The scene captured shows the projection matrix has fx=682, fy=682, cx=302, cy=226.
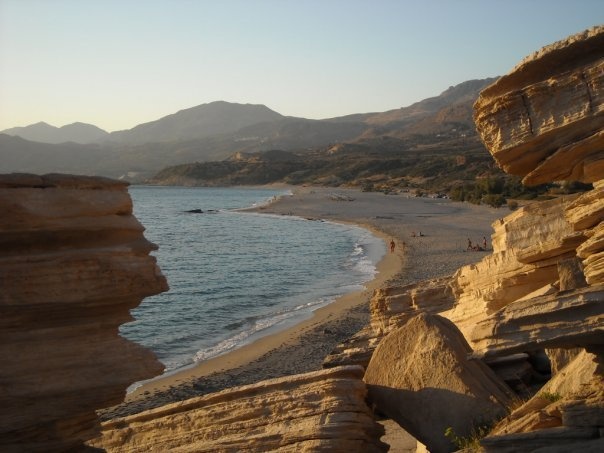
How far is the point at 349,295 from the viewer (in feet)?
111

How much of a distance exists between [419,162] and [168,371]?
123m

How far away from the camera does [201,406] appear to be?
32.0ft

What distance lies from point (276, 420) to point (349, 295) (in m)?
24.8

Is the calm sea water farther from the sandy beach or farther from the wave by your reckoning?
the sandy beach

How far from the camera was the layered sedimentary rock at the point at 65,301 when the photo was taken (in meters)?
7.91

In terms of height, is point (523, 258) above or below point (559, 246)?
below

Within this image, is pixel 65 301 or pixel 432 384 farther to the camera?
pixel 432 384

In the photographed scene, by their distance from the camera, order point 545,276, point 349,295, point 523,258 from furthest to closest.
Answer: point 349,295 < point 523,258 < point 545,276

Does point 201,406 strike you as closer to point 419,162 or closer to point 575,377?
point 575,377

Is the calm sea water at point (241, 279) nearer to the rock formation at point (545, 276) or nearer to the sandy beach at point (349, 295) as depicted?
the sandy beach at point (349, 295)

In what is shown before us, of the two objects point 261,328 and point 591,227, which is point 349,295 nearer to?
point 261,328

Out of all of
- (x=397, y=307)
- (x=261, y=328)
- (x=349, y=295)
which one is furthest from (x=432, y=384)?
(x=349, y=295)

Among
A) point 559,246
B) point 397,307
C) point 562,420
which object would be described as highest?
point 559,246

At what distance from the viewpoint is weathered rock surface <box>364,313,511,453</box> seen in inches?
355
